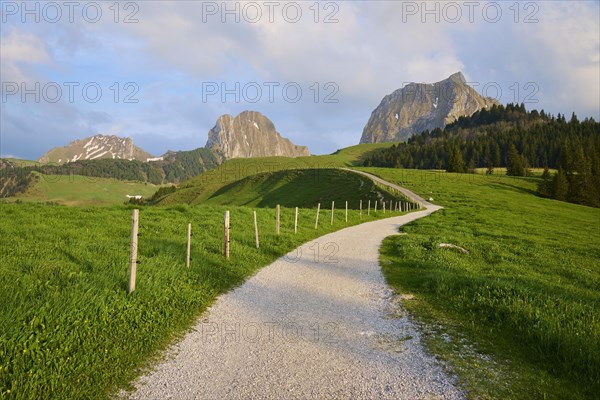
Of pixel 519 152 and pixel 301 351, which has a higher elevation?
pixel 519 152

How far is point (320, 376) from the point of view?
601 centimetres

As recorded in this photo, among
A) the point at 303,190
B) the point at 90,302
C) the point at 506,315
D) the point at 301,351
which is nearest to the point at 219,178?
the point at 303,190

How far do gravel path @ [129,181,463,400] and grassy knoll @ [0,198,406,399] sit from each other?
623 millimetres

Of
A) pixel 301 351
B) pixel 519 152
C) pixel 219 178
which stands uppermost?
pixel 519 152

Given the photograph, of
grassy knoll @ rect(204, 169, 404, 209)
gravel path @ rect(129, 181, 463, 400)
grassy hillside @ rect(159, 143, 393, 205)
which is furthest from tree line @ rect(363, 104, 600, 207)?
gravel path @ rect(129, 181, 463, 400)

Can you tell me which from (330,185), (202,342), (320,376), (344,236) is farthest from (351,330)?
(330,185)

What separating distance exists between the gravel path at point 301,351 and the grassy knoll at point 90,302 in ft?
2.04

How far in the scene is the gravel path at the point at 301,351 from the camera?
5.61 metres

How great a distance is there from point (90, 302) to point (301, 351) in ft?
14.8

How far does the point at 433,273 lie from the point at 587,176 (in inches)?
3773

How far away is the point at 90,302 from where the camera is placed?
24.2 ft

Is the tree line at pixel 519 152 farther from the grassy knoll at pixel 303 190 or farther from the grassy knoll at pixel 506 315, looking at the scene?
the grassy knoll at pixel 506 315

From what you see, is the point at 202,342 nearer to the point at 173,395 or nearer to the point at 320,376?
the point at 173,395

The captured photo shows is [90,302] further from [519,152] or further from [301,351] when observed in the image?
[519,152]
